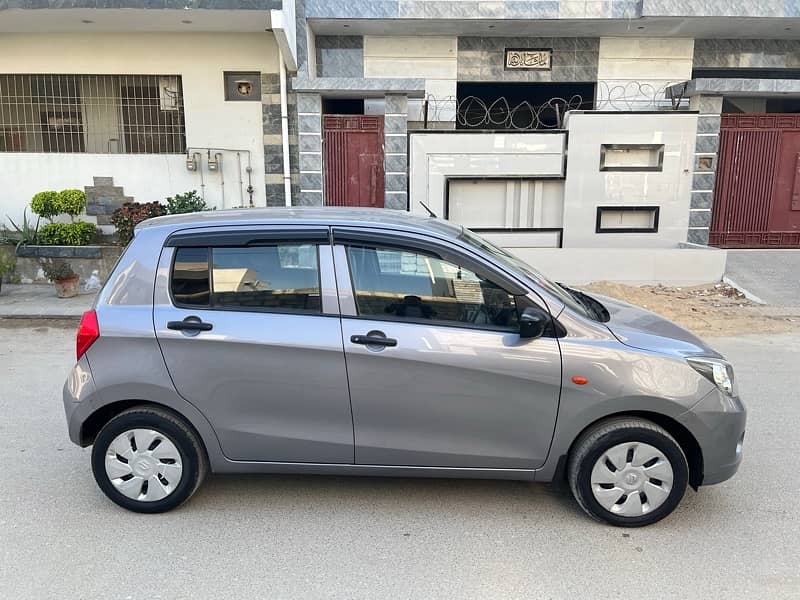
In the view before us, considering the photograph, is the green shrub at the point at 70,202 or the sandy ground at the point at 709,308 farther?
the green shrub at the point at 70,202

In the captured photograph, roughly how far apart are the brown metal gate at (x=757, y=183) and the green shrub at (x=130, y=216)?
33.9 ft

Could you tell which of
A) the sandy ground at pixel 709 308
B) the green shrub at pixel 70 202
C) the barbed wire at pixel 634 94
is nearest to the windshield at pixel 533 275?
the sandy ground at pixel 709 308

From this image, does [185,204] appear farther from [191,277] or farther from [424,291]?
[424,291]

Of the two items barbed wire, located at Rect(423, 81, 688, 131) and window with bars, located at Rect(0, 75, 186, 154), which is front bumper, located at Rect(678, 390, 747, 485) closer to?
barbed wire, located at Rect(423, 81, 688, 131)

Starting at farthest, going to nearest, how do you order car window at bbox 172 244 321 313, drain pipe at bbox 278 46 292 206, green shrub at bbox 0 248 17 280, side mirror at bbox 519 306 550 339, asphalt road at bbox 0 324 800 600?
drain pipe at bbox 278 46 292 206
green shrub at bbox 0 248 17 280
car window at bbox 172 244 321 313
side mirror at bbox 519 306 550 339
asphalt road at bbox 0 324 800 600

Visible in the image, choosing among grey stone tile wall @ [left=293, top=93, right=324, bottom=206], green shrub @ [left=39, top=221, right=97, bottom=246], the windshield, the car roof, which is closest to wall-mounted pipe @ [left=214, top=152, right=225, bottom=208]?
grey stone tile wall @ [left=293, top=93, right=324, bottom=206]

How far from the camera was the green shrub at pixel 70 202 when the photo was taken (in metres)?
10.4

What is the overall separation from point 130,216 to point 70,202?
147 centimetres

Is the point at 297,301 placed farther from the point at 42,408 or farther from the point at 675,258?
the point at 675,258

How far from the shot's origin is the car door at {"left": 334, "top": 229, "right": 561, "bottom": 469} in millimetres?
3260

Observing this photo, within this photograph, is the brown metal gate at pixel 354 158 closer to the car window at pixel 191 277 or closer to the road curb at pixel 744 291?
the road curb at pixel 744 291

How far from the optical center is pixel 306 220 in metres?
3.50

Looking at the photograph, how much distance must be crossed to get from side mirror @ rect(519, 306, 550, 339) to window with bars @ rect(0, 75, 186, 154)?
10.3 m

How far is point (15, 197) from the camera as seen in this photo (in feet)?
39.0
